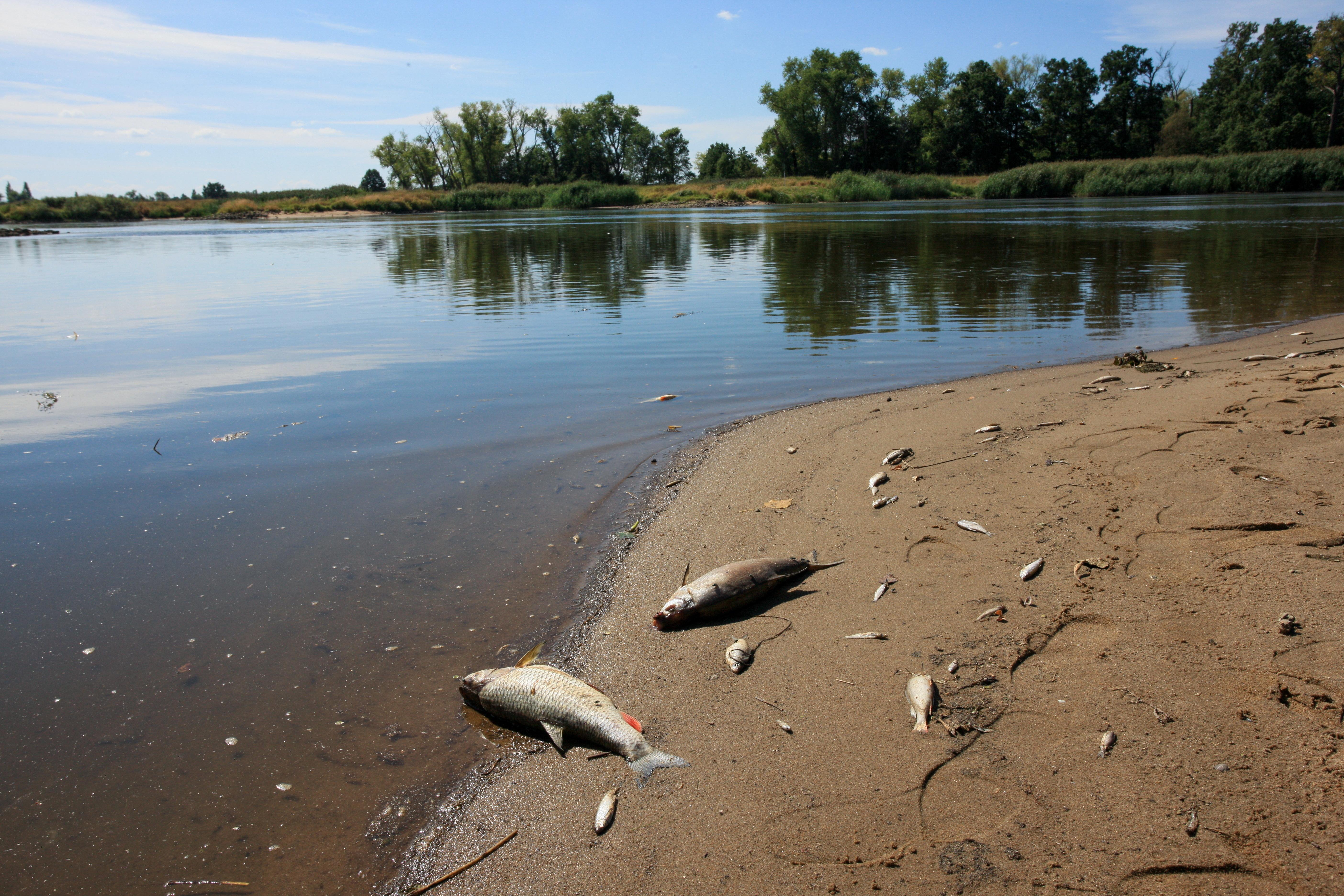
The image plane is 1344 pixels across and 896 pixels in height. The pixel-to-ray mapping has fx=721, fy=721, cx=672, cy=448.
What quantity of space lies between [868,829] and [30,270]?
112 feet

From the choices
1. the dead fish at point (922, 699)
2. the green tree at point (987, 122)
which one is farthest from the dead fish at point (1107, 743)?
the green tree at point (987, 122)

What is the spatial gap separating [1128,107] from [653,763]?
113 meters

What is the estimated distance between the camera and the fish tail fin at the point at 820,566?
4.22m

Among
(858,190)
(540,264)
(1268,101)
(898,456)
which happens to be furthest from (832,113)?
(898,456)

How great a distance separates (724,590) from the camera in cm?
385

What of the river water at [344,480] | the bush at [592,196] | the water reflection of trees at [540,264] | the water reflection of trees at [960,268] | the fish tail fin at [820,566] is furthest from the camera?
the bush at [592,196]

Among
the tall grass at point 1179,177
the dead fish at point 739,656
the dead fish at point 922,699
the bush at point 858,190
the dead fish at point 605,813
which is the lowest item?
the dead fish at point 605,813

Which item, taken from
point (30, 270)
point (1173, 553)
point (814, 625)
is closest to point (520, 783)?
point (814, 625)

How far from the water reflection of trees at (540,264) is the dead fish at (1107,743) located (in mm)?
13050

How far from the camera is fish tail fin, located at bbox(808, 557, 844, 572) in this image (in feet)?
13.8

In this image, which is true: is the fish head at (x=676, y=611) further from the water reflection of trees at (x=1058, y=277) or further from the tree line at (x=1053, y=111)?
the tree line at (x=1053, y=111)

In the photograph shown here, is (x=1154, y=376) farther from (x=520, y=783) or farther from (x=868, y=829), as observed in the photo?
(x=520, y=783)

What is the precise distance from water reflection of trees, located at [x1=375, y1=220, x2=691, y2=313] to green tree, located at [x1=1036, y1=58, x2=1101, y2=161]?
74962 mm

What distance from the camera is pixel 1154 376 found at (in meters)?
7.41
